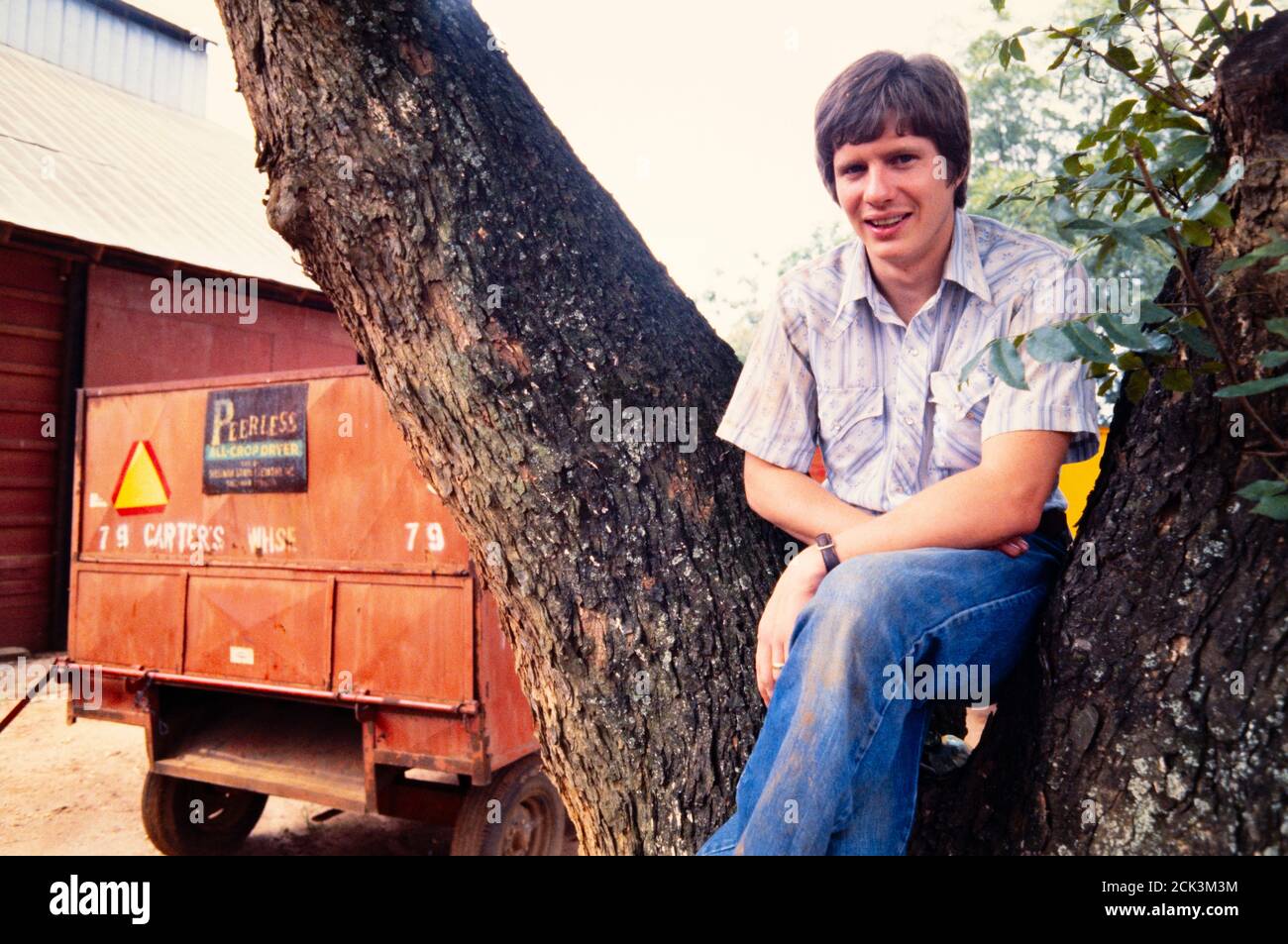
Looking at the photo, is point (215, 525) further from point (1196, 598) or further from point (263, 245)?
point (263, 245)

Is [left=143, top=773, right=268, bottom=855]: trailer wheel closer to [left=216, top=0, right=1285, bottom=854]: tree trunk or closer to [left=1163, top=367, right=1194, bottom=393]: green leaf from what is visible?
[left=216, top=0, right=1285, bottom=854]: tree trunk

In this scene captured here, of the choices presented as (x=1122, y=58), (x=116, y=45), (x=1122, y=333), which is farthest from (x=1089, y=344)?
(x=116, y=45)

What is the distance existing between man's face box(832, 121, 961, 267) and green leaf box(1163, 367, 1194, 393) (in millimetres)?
604

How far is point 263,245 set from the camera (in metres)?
12.7

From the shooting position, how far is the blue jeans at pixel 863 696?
145 centimetres

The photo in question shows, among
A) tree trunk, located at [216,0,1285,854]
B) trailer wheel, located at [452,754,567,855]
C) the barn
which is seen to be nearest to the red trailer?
trailer wheel, located at [452,754,567,855]

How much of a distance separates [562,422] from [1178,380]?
1.04m

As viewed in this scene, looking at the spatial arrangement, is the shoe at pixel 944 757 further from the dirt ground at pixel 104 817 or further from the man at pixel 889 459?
the dirt ground at pixel 104 817

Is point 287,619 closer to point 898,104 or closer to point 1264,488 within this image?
point 898,104

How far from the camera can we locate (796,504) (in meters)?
1.86

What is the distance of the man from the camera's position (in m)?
1.48

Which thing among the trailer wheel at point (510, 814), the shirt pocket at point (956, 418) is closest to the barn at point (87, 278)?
the trailer wheel at point (510, 814)

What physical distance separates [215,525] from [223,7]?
11.0ft
